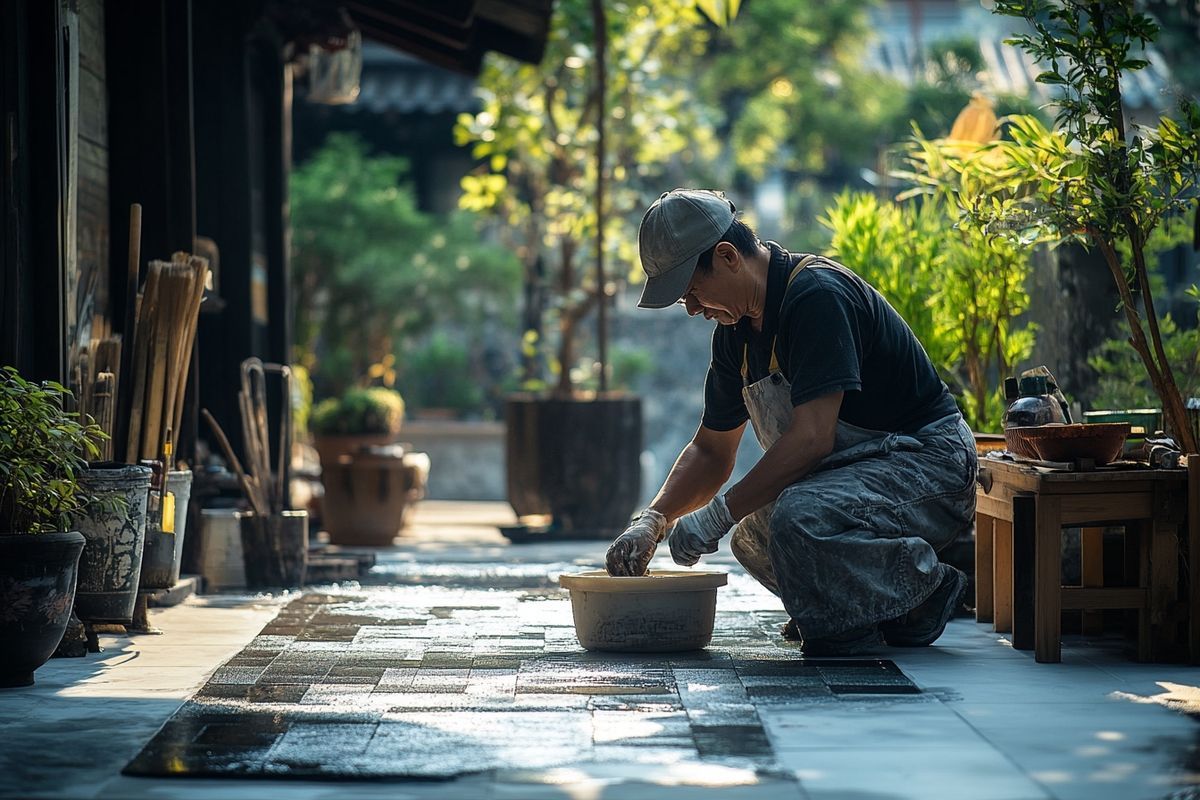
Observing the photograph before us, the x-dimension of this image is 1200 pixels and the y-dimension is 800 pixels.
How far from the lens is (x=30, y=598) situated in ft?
13.1

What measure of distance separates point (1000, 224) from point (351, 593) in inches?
104

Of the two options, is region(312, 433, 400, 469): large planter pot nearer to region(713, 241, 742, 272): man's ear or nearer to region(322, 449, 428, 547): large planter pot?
region(322, 449, 428, 547): large planter pot

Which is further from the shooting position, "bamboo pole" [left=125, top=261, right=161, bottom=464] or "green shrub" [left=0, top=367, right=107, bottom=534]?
"bamboo pole" [left=125, top=261, right=161, bottom=464]

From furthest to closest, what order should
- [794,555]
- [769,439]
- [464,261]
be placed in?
[464,261]
[769,439]
[794,555]

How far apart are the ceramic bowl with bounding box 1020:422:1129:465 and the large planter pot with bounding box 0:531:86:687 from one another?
248cm

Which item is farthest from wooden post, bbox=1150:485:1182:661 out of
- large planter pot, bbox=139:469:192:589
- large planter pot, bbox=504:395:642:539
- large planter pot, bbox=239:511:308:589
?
large planter pot, bbox=504:395:642:539

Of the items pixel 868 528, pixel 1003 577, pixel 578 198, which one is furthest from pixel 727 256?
pixel 578 198

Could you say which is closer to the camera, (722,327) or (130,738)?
(130,738)

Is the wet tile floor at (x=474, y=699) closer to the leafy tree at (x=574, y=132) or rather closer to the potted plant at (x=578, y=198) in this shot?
the potted plant at (x=578, y=198)

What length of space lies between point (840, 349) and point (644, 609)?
0.86 meters

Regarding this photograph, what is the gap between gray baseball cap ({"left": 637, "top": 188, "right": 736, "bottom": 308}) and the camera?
4496 mm

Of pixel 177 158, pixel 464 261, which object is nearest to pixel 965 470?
pixel 177 158

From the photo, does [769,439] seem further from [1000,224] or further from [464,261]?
[464,261]

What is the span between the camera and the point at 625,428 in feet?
30.1
